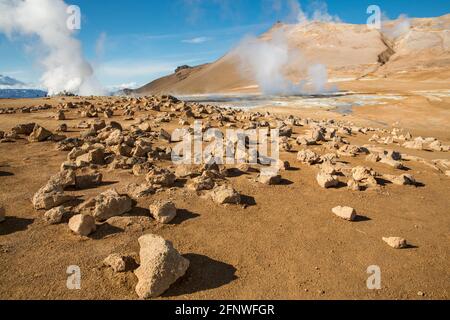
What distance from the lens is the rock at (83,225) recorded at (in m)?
5.10

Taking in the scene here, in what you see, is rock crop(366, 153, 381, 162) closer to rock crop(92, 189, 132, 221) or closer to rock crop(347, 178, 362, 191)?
rock crop(347, 178, 362, 191)

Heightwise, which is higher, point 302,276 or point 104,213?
point 104,213

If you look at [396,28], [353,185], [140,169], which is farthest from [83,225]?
[396,28]

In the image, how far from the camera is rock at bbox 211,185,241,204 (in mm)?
6504

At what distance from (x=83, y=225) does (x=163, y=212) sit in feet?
4.14

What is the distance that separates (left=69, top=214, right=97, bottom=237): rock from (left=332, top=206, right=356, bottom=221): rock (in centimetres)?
419

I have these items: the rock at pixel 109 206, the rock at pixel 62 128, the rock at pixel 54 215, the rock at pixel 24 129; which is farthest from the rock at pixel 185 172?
the rock at pixel 62 128

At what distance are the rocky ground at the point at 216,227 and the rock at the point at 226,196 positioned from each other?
0.08 feet

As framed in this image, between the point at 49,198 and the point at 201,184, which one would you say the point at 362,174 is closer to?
the point at 201,184

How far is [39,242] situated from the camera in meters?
4.96

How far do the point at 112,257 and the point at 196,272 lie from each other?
3.67 ft
